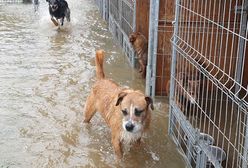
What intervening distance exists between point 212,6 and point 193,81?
1.36 metres

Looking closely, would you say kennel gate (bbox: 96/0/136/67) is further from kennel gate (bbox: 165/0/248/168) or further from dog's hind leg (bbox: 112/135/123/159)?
dog's hind leg (bbox: 112/135/123/159)

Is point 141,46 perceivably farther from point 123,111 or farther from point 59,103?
point 123,111

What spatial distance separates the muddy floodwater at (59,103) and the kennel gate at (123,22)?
207 millimetres

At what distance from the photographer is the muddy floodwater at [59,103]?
5.18m

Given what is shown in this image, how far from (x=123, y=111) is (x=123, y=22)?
540cm

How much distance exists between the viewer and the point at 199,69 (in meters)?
4.63

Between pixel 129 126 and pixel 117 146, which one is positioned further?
pixel 117 146

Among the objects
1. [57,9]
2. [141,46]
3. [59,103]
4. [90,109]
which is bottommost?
[59,103]

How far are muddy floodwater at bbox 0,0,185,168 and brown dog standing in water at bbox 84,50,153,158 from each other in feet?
1.08

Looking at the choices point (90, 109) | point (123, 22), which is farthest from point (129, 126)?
point (123, 22)

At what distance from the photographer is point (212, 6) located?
6.50 m

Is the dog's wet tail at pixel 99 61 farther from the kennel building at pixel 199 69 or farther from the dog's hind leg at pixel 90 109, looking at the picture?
the kennel building at pixel 199 69

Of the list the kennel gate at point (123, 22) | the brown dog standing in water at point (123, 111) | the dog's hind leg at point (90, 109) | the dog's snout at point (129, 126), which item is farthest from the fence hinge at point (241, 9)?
the dog's snout at point (129, 126)

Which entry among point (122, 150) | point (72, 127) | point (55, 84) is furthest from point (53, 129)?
point (55, 84)
